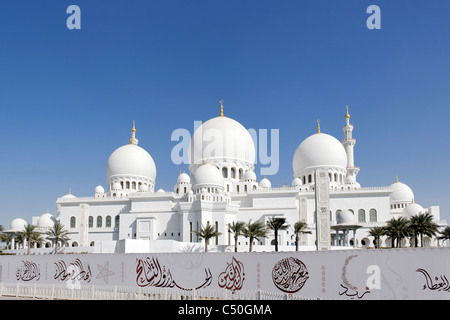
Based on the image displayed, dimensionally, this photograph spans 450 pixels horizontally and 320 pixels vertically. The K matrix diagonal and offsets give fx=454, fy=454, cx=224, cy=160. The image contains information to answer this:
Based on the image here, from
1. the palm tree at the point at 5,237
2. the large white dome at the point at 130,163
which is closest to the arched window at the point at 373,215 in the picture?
the large white dome at the point at 130,163

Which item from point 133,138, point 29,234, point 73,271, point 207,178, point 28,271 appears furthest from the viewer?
point 133,138

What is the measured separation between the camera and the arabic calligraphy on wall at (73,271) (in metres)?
21.8

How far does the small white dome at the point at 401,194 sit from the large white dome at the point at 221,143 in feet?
61.1

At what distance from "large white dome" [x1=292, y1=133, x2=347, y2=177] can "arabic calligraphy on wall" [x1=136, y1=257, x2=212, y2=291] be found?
3749 centimetres

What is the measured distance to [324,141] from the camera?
55656mm

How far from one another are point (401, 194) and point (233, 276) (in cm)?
4509

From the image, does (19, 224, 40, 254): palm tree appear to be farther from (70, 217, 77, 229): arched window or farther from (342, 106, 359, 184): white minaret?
(342, 106, 359, 184): white minaret

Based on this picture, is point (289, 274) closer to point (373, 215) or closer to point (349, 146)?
point (373, 215)

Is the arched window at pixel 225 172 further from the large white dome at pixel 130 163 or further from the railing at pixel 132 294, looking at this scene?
the railing at pixel 132 294

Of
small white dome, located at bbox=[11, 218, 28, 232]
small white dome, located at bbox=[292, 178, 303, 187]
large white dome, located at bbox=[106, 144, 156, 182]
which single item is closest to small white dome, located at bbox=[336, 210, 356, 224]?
small white dome, located at bbox=[292, 178, 303, 187]

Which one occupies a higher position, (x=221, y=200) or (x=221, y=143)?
(x=221, y=143)

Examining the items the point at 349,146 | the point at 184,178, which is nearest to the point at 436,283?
the point at 184,178

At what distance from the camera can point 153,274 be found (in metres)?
20.3
